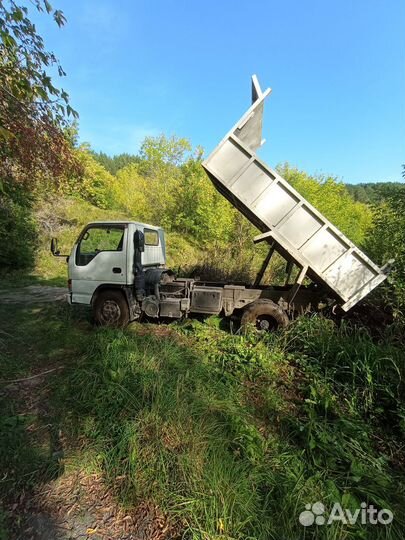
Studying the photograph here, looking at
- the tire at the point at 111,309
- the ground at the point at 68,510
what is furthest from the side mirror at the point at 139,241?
the ground at the point at 68,510

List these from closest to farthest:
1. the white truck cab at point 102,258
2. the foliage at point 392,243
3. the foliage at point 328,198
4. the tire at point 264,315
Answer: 1. the foliage at point 392,243
2. the tire at point 264,315
3. the white truck cab at point 102,258
4. the foliage at point 328,198

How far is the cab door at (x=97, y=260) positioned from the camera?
575 centimetres

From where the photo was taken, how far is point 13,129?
3.47 meters

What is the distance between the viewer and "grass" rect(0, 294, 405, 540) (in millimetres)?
2189

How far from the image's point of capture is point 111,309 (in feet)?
19.2

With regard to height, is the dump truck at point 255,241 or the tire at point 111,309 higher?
the dump truck at point 255,241

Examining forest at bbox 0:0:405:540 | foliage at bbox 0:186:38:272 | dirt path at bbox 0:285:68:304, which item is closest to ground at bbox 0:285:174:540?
forest at bbox 0:0:405:540

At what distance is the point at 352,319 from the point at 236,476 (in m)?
3.81

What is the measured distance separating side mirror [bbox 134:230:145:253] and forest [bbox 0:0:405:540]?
58.8 inches

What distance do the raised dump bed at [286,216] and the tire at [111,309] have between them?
9.48 ft

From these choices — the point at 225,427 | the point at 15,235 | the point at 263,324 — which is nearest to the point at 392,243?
the point at 263,324

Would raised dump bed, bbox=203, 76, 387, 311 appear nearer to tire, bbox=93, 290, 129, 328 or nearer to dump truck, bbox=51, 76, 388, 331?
dump truck, bbox=51, 76, 388, 331

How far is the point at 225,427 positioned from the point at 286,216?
3.46m

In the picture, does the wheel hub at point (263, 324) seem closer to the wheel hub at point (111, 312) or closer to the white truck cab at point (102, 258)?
the white truck cab at point (102, 258)
